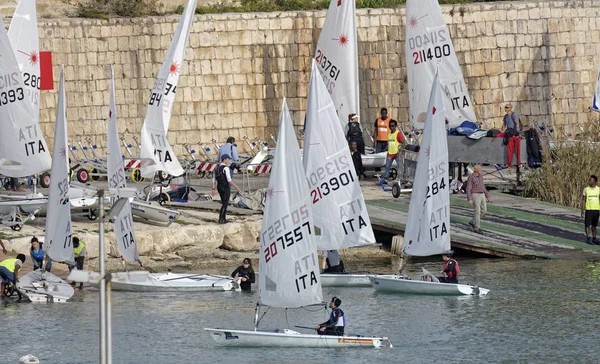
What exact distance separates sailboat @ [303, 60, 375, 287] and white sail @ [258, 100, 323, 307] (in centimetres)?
362

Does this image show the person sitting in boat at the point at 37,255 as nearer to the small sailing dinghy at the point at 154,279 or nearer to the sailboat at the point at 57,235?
the sailboat at the point at 57,235

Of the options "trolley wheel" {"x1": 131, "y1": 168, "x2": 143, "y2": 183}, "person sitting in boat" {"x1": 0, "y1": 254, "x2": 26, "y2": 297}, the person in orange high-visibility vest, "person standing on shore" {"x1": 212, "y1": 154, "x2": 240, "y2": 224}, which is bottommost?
"person sitting in boat" {"x1": 0, "y1": 254, "x2": 26, "y2": 297}

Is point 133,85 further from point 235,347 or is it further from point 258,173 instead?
point 235,347

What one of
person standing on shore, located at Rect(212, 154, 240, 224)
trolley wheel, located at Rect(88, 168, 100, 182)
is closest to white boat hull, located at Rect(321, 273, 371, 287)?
person standing on shore, located at Rect(212, 154, 240, 224)

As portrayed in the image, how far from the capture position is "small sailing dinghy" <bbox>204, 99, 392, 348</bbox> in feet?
81.8

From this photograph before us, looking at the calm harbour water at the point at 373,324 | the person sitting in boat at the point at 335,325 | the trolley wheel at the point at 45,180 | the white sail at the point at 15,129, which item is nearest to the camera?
the calm harbour water at the point at 373,324

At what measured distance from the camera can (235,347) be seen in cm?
2497

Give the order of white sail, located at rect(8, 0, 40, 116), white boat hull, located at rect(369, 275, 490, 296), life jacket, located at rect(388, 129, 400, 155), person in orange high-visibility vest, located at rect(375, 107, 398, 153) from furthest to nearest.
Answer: person in orange high-visibility vest, located at rect(375, 107, 398, 153)
life jacket, located at rect(388, 129, 400, 155)
white sail, located at rect(8, 0, 40, 116)
white boat hull, located at rect(369, 275, 490, 296)

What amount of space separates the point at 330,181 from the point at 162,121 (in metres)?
6.57

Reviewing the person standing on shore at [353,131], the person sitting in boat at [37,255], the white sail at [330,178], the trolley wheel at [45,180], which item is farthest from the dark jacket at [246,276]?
the trolley wheel at [45,180]

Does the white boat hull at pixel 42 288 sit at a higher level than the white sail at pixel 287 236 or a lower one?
lower

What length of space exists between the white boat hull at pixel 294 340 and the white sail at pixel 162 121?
9946 mm

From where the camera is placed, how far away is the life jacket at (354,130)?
37597mm

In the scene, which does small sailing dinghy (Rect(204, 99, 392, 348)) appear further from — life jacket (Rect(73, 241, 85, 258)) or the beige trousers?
the beige trousers
